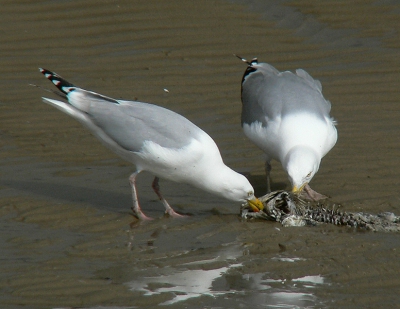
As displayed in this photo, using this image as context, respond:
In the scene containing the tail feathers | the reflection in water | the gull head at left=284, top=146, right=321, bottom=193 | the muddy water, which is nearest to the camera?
the reflection in water

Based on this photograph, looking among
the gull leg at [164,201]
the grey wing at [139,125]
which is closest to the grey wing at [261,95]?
the grey wing at [139,125]

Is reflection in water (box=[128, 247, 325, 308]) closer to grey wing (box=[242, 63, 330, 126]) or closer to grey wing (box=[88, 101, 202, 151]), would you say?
grey wing (box=[88, 101, 202, 151])

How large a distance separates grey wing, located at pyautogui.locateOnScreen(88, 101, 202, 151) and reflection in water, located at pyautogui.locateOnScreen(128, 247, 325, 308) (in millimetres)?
1347

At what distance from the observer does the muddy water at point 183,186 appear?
15.5 ft

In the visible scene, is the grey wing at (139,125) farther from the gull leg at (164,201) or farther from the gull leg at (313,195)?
the gull leg at (313,195)

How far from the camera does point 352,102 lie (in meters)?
8.24

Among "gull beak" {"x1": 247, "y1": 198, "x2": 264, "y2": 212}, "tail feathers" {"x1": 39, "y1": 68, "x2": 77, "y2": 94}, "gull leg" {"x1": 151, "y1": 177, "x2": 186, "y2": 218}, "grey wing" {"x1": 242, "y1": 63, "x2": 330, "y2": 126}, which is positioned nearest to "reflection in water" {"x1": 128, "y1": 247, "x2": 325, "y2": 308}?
"gull beak" {"x1": 247, "y1": 198, "x2": 264, "y2": 212}

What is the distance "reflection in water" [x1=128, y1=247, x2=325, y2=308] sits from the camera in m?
4.45

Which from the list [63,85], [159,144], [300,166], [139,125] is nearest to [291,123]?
[300,166]

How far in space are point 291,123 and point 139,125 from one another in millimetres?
1284

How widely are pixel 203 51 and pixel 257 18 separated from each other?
1.20m

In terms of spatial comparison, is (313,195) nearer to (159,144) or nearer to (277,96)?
(277,96)

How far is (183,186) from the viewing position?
6828mm

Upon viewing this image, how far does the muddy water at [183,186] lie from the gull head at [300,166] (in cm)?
38
